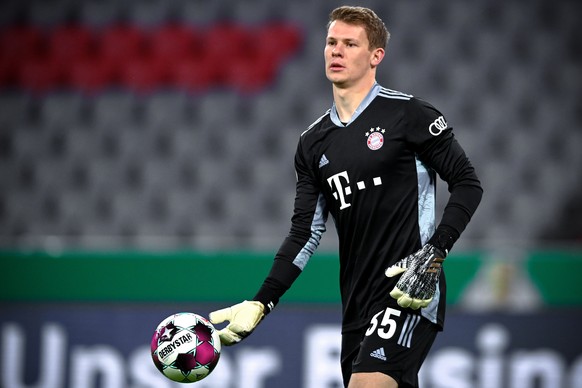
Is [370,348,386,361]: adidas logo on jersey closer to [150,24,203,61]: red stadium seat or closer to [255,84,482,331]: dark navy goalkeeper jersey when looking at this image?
[255,84,482,331]: dark navy goalkeeper jersey

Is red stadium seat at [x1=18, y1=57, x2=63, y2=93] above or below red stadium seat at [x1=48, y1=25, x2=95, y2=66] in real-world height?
below

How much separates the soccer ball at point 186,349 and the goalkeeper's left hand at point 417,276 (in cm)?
64

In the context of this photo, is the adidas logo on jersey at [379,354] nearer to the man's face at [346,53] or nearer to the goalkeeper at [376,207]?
the goalkeeper at [376,207]

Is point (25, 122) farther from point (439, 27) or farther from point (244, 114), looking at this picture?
point (439, 27)

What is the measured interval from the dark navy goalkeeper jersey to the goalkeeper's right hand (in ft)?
0.31

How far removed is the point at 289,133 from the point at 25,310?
7.87 ft

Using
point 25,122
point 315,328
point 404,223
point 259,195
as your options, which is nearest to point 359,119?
point 404,223

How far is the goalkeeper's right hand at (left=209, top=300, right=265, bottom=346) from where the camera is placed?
325 cm

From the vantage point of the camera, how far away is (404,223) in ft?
10.8

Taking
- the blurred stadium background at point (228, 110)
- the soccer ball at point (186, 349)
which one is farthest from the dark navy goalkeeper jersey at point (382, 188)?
the blurred stadium background at point (228, 110)

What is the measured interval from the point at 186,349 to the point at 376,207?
791 millimetres

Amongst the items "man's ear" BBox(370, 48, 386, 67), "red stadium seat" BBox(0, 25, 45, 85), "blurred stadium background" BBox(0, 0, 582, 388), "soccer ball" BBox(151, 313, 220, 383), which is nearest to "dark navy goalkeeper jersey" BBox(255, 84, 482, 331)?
"man's ear" BBox(370, 48, 386, 67)

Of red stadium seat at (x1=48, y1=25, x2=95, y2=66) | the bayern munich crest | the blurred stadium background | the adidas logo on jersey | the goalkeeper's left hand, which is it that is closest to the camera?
the goalkeeper's left hand

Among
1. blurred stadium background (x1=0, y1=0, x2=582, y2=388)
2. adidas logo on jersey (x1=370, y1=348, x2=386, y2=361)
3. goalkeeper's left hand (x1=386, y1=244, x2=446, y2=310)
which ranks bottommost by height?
adidas logo on jersey (x1=370, y1=348, x2=386, y2=361)
